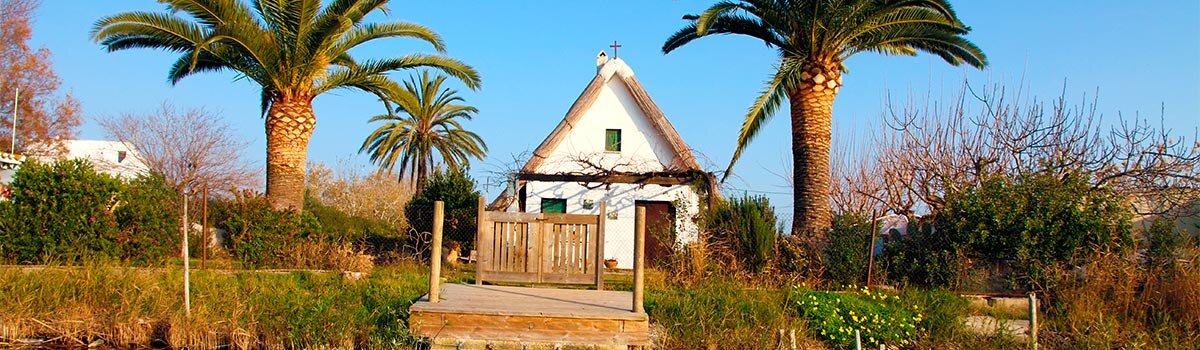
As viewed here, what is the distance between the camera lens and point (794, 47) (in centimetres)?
1609

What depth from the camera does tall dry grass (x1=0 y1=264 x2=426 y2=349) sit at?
31.9 feet

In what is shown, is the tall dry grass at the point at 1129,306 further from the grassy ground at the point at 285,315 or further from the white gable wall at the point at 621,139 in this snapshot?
the white gable wall at the point at 621,139

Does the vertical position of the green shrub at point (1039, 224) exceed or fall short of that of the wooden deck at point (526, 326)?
it exceeds it

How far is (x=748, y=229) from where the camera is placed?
551 inches

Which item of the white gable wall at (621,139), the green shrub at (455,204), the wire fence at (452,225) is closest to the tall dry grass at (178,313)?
the wire fence at (452,225)

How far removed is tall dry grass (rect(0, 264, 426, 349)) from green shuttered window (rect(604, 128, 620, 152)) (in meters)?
10.6

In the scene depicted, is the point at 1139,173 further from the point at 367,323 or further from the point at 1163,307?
the point at 367,323

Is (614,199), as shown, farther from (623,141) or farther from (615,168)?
(623,141)

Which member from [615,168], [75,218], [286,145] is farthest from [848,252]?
[75,218]

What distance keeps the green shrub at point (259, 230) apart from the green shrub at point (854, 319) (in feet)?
31.6

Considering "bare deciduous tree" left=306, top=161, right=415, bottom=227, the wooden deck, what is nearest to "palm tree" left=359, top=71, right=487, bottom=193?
"bare deciduous tree" left=306, top=161, right=415, bottom=227

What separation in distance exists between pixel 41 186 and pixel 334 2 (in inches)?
242

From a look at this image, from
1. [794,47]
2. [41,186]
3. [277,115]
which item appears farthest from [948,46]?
[41,186]

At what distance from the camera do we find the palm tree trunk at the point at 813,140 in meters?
15.6
